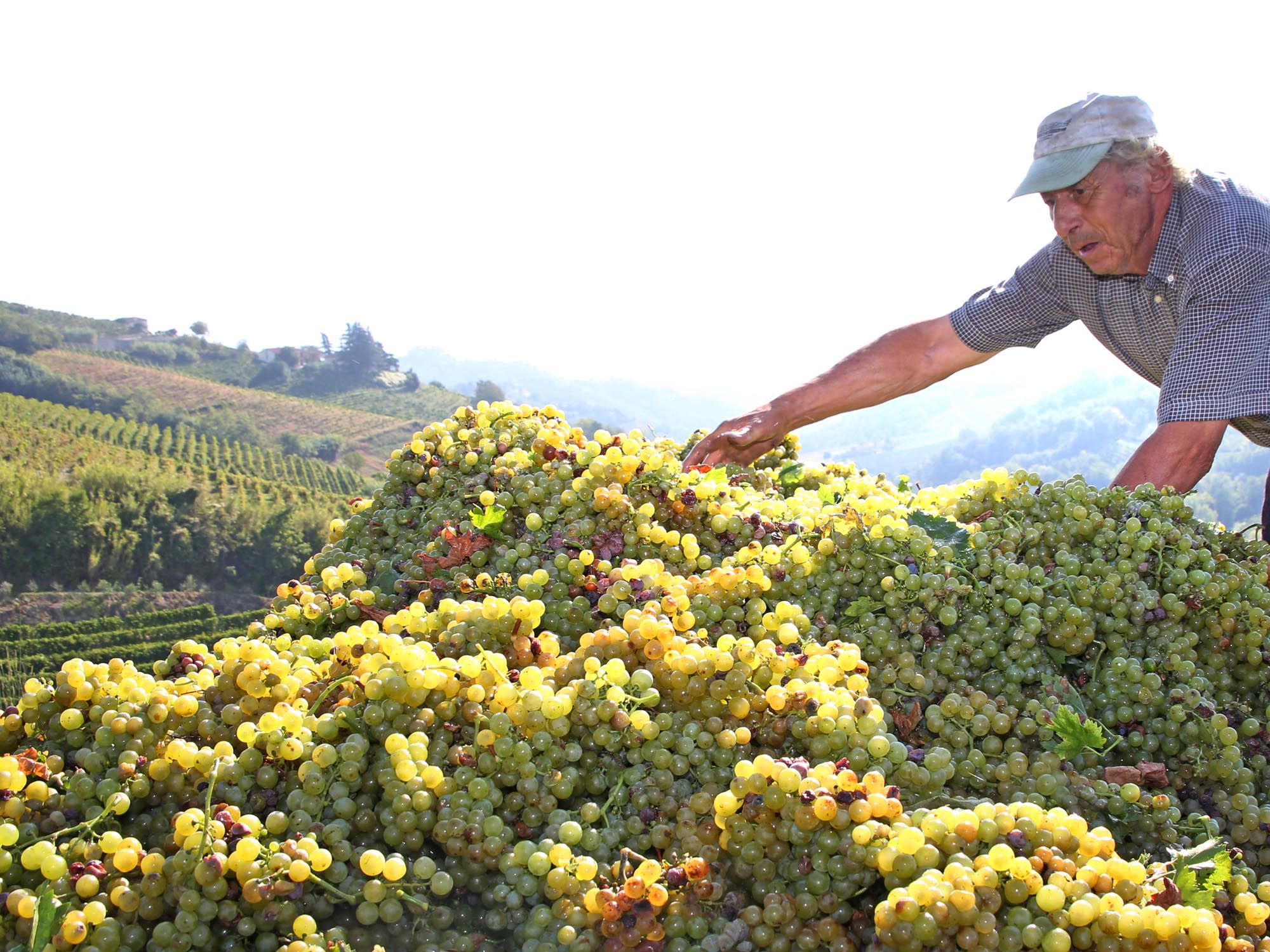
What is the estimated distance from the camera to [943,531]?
7.18 feet

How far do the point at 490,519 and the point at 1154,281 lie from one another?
8.09 feet

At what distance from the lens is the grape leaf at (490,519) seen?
86.9 inches

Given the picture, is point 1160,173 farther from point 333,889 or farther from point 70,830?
point 70,830

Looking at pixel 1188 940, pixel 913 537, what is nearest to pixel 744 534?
pixel 913 537

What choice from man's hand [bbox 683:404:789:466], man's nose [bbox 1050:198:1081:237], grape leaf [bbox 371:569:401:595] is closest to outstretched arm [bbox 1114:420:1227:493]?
man's nose [bbox 1050:198:1081:237]

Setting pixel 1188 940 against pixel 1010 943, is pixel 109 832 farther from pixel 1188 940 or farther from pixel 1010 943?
pixel 1188 940

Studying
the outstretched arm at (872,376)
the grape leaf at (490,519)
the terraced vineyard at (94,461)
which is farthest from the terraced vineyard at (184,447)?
the grape leaf at (490,519)

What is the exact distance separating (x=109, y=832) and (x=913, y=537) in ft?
5.51

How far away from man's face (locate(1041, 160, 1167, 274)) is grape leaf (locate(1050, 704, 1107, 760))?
5.87 ft

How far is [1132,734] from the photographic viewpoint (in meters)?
1.69

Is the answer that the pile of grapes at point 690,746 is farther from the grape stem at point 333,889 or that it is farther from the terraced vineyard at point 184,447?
the terraced vineyard at point 184,447

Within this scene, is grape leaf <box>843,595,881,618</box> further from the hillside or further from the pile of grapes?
the hillside

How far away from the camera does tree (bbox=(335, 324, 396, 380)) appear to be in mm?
111562

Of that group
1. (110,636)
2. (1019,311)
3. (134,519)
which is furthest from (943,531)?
(134,519)
